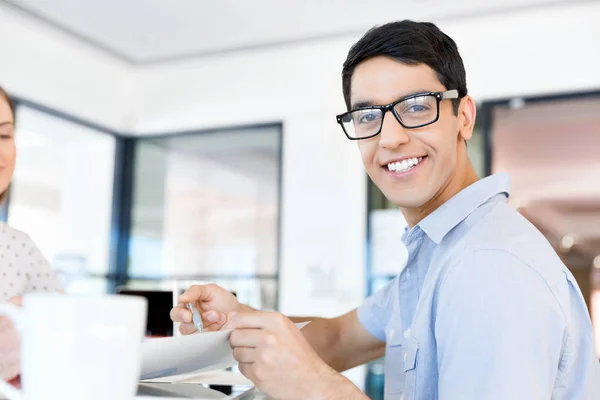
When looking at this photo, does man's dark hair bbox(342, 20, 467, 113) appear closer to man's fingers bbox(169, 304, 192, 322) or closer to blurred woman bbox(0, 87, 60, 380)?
man's fingers bbox(169, 304, 192, 322)

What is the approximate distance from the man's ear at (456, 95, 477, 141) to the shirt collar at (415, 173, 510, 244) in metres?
0.18

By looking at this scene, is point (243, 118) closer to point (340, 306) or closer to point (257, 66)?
point (257, 66)

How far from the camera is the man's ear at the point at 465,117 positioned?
1115mm

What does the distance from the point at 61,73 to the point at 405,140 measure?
422cm

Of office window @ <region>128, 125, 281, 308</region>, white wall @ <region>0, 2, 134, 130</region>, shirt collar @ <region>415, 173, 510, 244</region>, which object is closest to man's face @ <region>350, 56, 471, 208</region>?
shirt collar @ <region>415, 173, 510, 244</region>

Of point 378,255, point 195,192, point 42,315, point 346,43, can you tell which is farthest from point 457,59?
point 195,192

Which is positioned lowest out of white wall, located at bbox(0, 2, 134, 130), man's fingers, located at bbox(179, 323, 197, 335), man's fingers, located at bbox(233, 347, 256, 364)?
man's fingers, located at bbox(179, 323, 197, 335)

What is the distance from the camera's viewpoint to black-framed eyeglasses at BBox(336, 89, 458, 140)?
1003 mm

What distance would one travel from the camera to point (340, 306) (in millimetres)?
4371

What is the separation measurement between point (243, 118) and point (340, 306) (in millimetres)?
1589

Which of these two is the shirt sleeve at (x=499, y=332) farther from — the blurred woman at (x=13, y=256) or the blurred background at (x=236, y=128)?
the blurred background at (x=236, y=128)

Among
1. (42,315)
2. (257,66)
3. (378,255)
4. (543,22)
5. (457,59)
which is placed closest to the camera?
(42,315)

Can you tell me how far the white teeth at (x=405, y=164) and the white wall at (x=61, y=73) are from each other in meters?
3.78

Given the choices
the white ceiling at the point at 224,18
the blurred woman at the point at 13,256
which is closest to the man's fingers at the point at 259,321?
the blurred woman at the point at 13,256
